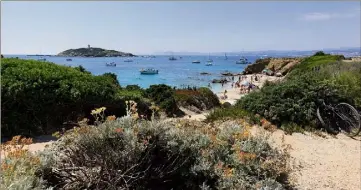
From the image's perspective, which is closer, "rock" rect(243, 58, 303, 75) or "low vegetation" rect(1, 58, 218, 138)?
"low vegetation" rect(1, 58, 218, 138)

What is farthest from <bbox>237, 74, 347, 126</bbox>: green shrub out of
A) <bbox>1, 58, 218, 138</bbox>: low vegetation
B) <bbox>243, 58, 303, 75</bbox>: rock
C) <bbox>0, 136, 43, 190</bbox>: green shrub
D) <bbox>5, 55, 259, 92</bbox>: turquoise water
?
<bbox>243, 58, 303, 75</bbox>: rock

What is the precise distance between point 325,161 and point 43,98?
19.5ft

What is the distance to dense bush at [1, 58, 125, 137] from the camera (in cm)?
773

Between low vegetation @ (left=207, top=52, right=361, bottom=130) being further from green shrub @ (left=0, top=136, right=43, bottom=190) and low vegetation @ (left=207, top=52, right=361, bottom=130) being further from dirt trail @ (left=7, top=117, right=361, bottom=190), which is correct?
green shrub @ (left=0, top=136, right=43, bottom=190)

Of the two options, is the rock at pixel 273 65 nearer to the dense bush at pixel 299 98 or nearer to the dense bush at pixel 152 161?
the dense bush at pixel 299 98

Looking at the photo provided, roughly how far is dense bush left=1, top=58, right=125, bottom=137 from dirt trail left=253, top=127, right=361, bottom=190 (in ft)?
12.9

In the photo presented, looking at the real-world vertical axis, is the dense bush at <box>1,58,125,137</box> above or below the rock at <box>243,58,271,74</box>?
below

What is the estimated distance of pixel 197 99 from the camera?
1566cm

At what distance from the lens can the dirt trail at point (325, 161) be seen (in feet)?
18.8

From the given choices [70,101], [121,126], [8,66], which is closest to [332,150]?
[121,126]

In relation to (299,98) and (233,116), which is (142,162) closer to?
(233,116)

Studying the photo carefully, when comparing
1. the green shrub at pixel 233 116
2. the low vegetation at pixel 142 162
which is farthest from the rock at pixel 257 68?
the low vegetation at pixel 142 162

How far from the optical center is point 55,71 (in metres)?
9.20

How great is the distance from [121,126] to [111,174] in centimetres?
67
